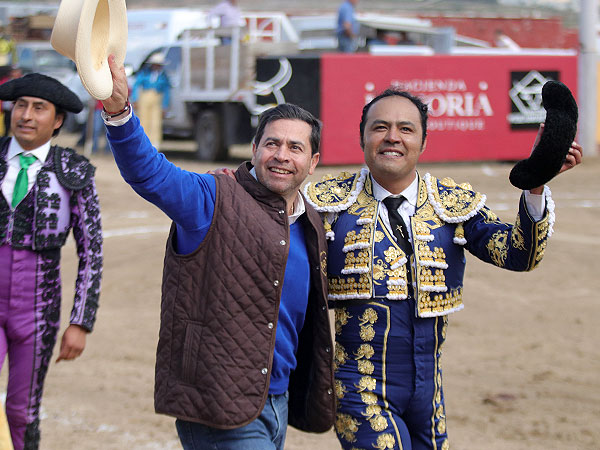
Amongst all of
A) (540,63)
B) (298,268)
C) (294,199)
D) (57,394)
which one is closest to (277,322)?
(298,268)

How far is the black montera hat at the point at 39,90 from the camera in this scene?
3990 mm

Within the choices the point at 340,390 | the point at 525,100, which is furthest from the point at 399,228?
the point at 525,100

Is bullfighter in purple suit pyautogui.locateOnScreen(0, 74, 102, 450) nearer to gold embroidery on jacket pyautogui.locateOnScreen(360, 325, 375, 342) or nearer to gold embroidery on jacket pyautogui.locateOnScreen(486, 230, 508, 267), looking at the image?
gold embroidery on jacket pyautogui.locateOnScreen(360, 325, 375, 342)

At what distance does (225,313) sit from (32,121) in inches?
62.3

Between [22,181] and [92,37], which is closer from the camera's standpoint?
[92,37]

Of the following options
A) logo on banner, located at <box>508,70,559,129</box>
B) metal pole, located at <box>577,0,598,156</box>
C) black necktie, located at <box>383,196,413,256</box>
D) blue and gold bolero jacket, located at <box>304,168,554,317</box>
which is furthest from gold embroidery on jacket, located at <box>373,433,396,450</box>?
metal pole, located at <box>577,0,598,156</box>

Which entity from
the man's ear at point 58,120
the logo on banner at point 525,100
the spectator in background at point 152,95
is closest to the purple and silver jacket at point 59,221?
the man's ear at point 58,120

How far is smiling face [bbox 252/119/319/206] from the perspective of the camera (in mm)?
3035

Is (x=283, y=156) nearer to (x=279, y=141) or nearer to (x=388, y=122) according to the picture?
Result: (x=279, y=141)

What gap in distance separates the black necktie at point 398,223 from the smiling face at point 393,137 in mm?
85

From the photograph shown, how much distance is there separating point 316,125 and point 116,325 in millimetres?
4507

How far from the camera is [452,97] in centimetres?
1545

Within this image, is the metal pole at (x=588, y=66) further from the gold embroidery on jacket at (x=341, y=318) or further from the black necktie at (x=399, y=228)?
the gold embroidery on jacket at (x=341, y=318)

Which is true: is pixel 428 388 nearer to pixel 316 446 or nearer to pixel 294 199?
pixel 294 199
